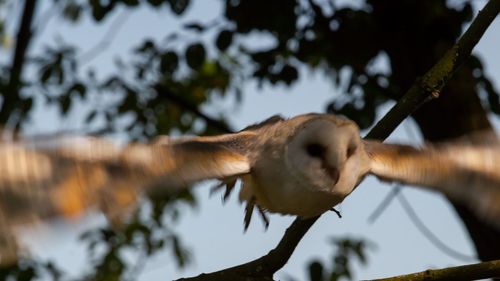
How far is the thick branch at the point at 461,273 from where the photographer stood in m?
2.88

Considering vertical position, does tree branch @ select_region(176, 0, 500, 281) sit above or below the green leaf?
above

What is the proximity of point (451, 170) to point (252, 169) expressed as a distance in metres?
0.65

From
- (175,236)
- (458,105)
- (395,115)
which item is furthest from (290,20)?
(175,236)

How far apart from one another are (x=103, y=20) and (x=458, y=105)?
1795 millimetres

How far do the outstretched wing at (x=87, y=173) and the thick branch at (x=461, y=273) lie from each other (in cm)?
67

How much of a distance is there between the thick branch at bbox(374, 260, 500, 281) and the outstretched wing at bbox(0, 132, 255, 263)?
67 centimetres

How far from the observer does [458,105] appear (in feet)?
15.1

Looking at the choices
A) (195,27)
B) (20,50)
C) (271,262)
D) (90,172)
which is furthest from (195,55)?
(90,172)

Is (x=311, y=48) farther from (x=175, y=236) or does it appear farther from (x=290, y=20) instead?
(x=175, y=236)

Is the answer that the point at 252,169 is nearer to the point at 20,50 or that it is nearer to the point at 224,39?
the point at 224,39

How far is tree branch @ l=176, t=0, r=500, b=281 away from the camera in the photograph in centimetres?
319

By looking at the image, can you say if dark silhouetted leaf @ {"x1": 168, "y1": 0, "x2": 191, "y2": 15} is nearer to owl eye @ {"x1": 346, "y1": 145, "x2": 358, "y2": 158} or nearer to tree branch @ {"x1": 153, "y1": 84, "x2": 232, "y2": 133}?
tree branch @ {"x1": 153, "y1": 84, "x2": 232, "y2": 133}

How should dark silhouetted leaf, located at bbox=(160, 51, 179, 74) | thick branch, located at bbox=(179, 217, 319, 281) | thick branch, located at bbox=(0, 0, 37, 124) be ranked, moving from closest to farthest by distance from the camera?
thick branch, located at bbox=(179, 217, 319, 281)
dark silhouetted leaf, located at bbox=(160, 51, 179, 74)
thick branch, located at bbox=(0, 0, 37, 124)

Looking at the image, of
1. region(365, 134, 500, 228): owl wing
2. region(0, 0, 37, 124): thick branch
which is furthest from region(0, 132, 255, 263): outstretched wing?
region(0, 0, 37, 124): thick branch
